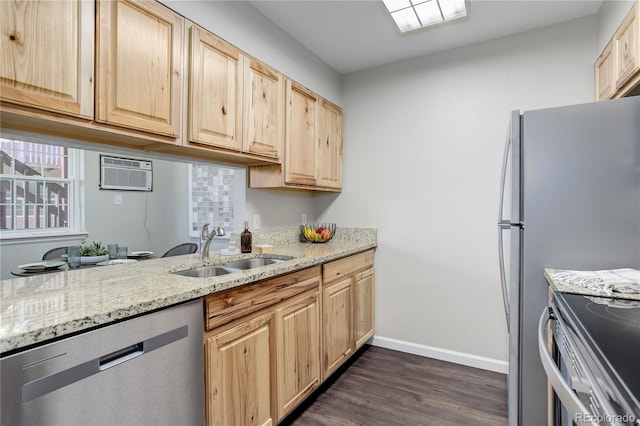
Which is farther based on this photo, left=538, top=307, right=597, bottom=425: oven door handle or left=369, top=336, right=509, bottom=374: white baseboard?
left=369, top=336, right=509, bottom=374: white baseboard

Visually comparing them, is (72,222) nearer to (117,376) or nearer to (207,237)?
(207,237)

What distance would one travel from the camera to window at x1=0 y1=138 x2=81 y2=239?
5.47ft

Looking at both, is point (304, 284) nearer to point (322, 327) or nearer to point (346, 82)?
point (322, 327)

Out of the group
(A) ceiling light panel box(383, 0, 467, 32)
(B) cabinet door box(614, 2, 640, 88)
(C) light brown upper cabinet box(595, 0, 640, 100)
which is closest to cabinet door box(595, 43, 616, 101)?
(C) light brown upper cabinet box(595, 0, 640, 100)

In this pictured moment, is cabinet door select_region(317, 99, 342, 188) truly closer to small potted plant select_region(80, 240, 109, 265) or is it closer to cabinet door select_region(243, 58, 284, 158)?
cabinet door select_region(243, 58, 284, 158)

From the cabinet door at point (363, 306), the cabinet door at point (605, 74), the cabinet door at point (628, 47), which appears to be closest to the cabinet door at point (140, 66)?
the cabinet door at point (363, 306)

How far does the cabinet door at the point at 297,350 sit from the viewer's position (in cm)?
175

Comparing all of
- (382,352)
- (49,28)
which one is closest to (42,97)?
(49,28)

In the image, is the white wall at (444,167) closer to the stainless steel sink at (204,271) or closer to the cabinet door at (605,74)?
the cabinet door at (605,74)

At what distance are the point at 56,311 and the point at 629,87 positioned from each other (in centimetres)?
254

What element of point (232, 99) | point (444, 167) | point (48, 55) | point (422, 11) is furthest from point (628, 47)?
point (48, 55)

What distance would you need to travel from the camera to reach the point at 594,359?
0.72 metres

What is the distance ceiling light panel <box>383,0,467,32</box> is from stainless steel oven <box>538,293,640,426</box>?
1.89m

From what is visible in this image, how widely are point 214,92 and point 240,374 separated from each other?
4.75 feet
